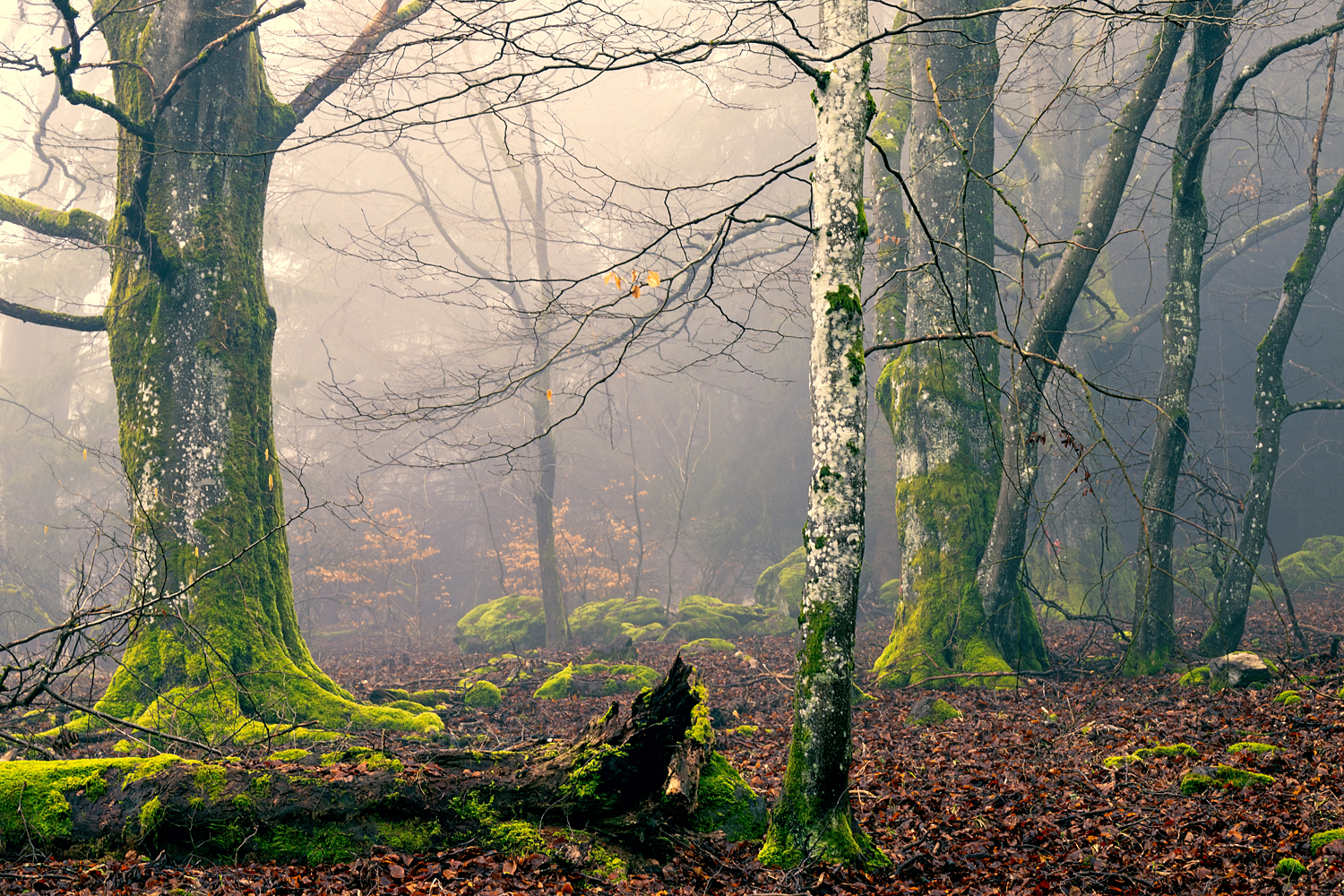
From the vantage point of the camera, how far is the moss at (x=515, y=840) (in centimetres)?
387

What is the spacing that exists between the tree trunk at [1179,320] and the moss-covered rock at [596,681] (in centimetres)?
550

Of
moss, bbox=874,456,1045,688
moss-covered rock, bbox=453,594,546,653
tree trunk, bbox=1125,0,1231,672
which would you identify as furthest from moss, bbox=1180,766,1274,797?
moss-covered rock, bbox=453,594,546,653

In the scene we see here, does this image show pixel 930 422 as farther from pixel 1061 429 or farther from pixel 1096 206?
pixel 1061 429

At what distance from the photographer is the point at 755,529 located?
2525 centimetres

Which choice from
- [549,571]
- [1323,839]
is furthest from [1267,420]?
[549,571]

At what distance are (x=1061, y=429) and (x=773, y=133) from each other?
23.9m

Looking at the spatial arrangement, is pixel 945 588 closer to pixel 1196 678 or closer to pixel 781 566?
pixel 1196 678

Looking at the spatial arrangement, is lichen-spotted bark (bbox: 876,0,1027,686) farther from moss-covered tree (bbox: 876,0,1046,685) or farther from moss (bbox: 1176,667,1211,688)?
moss (bbox: 1176,667,1211,688)

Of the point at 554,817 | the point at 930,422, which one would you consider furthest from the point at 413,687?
the point at 930,422

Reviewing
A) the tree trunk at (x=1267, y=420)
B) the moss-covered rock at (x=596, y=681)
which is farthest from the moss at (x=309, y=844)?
the tree trunk at (x=1267, y=420)

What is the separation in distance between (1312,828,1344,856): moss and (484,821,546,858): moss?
3.67 meters

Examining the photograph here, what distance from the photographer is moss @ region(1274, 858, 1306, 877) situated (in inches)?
137

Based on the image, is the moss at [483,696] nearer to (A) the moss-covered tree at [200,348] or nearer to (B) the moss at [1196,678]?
(A) the moss-covered tree at [200,348]

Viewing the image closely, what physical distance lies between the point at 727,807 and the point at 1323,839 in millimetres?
2852
